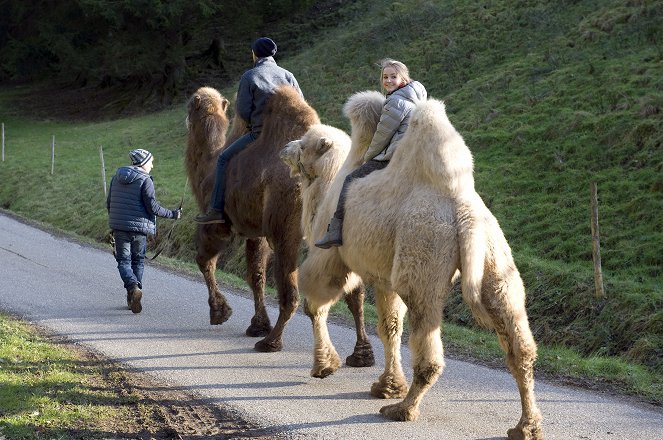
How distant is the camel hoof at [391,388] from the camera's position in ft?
22.7

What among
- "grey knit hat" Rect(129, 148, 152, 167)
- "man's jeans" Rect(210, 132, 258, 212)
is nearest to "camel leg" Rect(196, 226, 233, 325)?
"man's jeans" Rect(210, 132, 258, 212)

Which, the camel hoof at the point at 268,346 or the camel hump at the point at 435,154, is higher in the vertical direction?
the camel hump at the point at 435,154

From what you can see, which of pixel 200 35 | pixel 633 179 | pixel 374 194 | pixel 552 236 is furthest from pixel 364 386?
pixel 200 35

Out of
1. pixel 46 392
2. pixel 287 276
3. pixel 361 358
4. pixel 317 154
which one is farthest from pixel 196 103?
pixel 46 392

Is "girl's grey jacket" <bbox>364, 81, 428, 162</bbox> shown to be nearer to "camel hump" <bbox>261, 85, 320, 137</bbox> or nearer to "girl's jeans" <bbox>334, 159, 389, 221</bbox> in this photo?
"girl's jeans" <bbox>334, 159, 389, 221</bbox>

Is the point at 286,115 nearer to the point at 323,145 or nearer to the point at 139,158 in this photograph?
the point at 323,145

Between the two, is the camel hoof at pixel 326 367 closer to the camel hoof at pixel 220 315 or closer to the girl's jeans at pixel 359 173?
the girl's jeans at pixel 359 173

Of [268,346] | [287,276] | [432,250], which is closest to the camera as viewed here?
[432,250]

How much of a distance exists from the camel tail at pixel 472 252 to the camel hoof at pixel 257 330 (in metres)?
3.93

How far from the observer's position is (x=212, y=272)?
9.97 meters

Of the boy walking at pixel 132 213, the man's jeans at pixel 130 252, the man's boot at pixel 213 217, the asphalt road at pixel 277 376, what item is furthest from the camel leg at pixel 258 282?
the man's jeans at pixel 130 252

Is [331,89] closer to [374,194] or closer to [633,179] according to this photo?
[633,179]

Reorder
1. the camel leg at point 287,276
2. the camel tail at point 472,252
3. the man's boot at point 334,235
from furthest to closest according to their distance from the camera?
the camel leg at point 287,276 < the man's boot at point 334,235 < the camel tail at point 472,252

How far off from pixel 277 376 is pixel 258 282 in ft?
6.89
